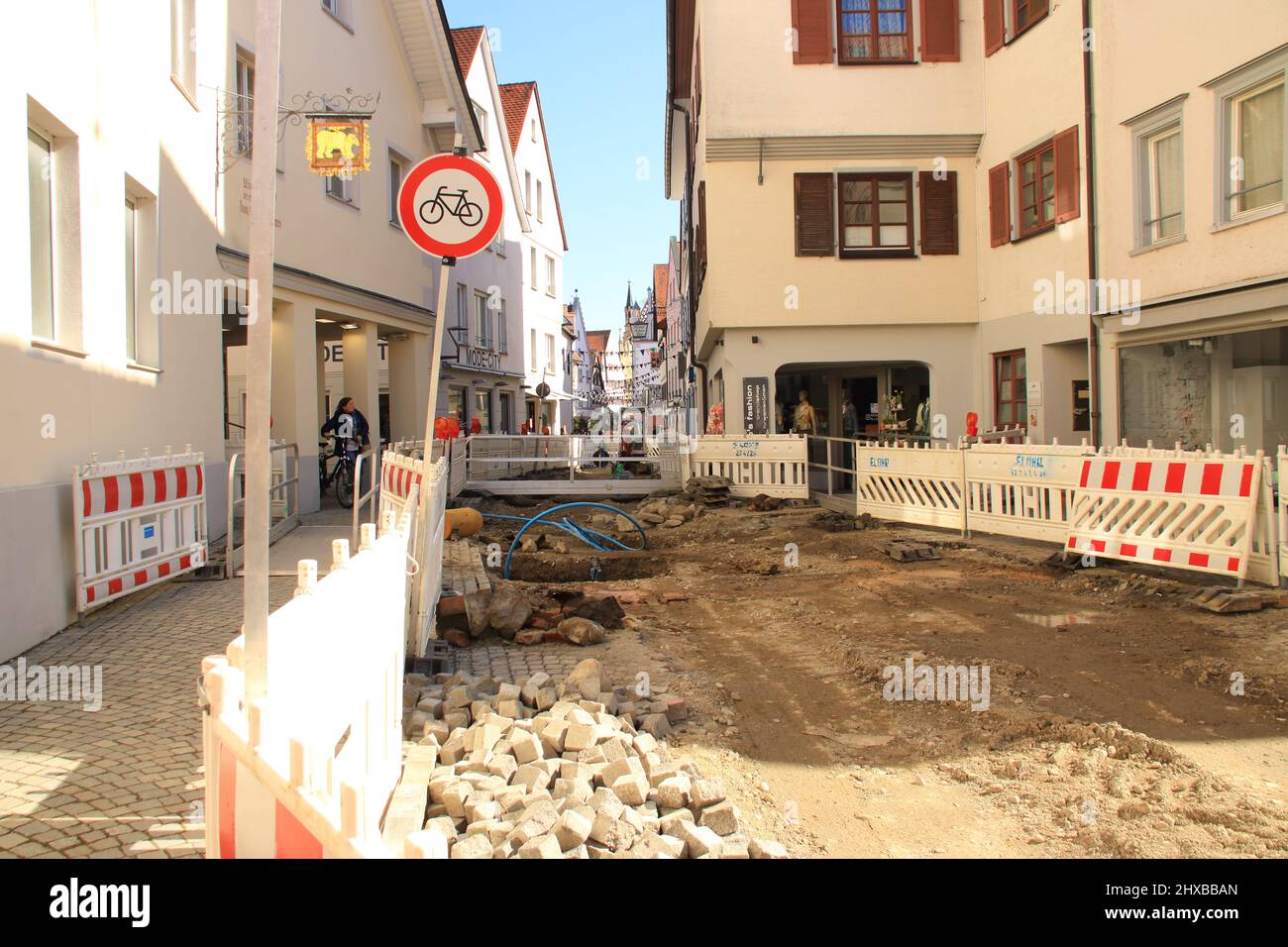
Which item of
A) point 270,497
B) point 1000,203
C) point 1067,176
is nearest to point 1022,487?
point 1067,176

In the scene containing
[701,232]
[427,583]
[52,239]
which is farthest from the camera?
[701,232]

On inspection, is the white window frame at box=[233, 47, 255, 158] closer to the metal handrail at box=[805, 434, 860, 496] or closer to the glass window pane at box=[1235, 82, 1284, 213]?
the metal handrail at box=[805, 434, 860, 496]

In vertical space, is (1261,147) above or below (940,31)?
below

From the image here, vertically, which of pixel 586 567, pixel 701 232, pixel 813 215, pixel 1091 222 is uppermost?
pixel 701 232

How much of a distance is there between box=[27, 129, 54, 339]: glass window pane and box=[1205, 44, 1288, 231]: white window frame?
13.4 meters

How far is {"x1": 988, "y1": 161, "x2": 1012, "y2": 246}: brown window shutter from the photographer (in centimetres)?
1889

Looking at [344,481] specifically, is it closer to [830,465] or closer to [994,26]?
[830,465]

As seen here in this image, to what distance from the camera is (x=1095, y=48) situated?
15.4 meters

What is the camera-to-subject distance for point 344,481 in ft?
56.0

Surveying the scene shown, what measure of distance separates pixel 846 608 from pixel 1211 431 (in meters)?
8.96

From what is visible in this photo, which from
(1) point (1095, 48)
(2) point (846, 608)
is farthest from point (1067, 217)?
(2) point (846, 608)

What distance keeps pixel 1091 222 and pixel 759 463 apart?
7.47 metres

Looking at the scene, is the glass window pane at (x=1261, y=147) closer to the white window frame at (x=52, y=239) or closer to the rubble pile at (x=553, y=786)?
the rubble pile at (x=553, y=786)

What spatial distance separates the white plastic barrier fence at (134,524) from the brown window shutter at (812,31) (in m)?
15.5
